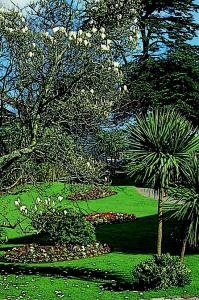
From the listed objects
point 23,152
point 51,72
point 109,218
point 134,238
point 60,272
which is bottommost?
point 60,272

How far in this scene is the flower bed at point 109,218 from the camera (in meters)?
24.2

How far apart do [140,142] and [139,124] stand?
45cm

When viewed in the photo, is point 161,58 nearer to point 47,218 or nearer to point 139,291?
point 47,218

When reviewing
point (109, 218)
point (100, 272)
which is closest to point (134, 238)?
point (109, 218)

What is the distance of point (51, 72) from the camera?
1073 cm

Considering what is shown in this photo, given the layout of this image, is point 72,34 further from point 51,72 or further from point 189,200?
point 189,200

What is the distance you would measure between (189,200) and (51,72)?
4.85m

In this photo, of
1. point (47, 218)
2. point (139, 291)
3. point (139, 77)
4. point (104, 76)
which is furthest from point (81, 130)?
point (139, 77)

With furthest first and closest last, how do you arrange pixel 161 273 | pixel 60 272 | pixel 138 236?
pixel 138 236 → pixel 60 272 → pixel 161 273

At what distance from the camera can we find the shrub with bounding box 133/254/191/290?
41.4 feet

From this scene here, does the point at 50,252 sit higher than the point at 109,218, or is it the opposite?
the point at 109,218

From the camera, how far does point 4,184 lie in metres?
13.6

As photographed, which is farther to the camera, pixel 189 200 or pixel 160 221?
pixel 160 221

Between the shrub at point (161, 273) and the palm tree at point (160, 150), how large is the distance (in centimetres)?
117
